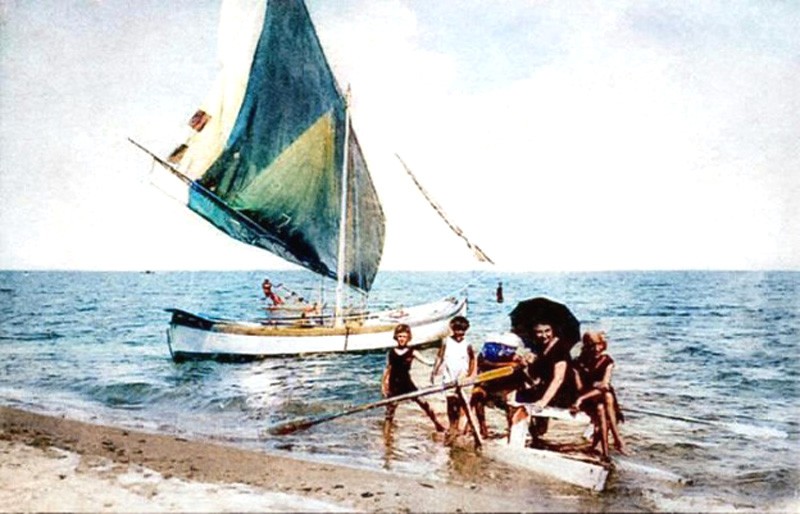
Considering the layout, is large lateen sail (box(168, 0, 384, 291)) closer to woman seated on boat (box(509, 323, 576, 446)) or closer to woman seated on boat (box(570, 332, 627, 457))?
woman seated on boat (box(509, 323, 576, 446))

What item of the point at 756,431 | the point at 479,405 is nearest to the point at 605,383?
the point at 479,405

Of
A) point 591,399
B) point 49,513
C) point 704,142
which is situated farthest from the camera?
point 704,142

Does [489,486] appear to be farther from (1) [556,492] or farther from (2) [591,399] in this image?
(2) [591,399]

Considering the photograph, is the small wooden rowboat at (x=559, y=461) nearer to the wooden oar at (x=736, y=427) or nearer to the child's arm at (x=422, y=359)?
the wooden oar at (x=736, y=427)

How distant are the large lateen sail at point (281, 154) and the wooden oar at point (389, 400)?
0.79 meters

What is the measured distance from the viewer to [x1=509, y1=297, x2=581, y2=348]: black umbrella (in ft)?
15.2

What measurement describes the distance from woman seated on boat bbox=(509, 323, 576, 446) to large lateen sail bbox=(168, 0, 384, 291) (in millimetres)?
1205

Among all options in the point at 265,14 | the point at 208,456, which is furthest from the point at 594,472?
the point at 265,14

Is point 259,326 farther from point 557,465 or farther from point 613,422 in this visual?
point 613,422

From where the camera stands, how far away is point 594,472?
13.8 ft

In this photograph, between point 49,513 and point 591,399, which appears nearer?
point 49,513

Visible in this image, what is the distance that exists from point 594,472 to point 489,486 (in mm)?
580

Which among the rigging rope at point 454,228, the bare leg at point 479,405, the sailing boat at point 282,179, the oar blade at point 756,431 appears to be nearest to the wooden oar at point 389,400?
the bare leg at point 479,405

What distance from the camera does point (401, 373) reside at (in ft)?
15.9
